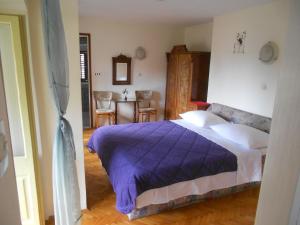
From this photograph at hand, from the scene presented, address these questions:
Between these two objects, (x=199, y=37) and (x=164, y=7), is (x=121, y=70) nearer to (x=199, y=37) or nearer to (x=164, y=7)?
(x=199, y=37)

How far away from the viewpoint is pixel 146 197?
2.26 meters

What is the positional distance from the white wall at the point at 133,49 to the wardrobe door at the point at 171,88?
221mm

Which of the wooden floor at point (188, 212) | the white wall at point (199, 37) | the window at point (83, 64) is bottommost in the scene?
the wooden floor at point (188, 212)

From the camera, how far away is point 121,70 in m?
5.41

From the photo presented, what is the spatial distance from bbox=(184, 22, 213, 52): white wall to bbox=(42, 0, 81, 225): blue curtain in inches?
154

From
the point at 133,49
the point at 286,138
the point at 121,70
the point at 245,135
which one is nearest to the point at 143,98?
the point at 121,70

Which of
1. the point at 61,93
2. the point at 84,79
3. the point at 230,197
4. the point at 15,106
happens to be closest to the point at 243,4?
the point at 230,197

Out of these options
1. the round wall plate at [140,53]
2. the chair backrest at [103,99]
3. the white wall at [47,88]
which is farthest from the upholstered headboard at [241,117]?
the white wall at [47,88]

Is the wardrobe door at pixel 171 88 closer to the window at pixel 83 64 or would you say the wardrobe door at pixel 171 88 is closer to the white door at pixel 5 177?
the window at pixel 83 64

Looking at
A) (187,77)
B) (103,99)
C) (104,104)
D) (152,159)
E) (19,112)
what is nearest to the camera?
(19,112)

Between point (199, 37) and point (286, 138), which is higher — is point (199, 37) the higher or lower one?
the higher one

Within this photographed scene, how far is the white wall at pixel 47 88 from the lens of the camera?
6.53 feet

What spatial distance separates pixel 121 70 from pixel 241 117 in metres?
2.96

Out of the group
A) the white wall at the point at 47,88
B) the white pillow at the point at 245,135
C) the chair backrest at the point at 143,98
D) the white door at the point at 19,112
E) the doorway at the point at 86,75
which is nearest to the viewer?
the white door at the point at 19,112
